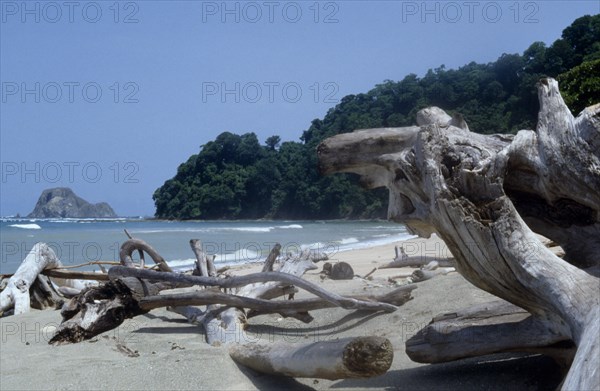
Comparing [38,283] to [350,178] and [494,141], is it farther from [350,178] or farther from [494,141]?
[350,178]

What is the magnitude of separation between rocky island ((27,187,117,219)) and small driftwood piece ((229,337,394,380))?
101248 millimetres

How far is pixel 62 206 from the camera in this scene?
323ft

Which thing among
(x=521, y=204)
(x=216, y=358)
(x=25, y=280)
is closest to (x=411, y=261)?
(x=25, y=280)

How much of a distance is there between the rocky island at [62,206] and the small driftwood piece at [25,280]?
9703 cm

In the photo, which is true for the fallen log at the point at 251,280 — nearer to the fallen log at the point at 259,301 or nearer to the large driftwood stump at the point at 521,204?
the fallen log at the point at 259,301

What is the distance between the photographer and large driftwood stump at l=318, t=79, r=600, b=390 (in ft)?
9.69

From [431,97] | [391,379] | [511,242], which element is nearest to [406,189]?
[511,242]

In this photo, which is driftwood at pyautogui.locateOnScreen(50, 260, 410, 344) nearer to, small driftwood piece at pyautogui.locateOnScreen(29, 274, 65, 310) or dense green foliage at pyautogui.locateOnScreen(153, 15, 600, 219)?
small driftwood piece at pyautogui.locateOnScreen(29, 274, 65, 310)

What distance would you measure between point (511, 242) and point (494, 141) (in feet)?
2.18

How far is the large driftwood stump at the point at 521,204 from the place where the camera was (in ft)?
9.69

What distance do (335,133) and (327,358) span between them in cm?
6615

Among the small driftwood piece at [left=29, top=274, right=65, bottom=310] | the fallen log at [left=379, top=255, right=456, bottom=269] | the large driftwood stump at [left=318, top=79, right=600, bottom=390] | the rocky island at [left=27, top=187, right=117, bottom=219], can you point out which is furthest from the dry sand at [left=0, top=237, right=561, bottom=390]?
the rocky island at [left=27, top=187, right=117, bottom=219]

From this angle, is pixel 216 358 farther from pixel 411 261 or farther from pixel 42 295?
pixel 411 261

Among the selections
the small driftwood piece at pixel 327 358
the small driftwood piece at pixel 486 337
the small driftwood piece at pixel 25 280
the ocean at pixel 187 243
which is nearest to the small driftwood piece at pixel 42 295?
the small driftwood piece at pixel 25 280
